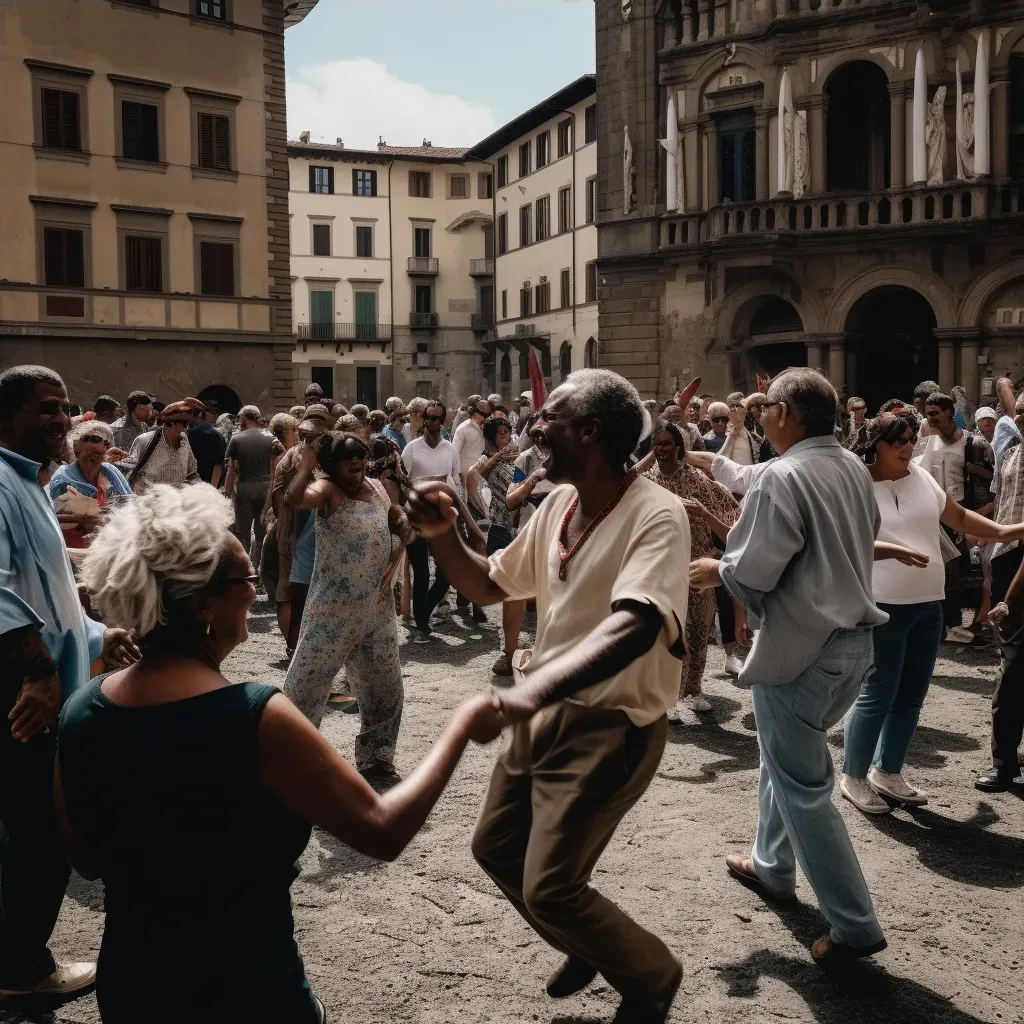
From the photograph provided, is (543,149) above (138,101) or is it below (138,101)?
above

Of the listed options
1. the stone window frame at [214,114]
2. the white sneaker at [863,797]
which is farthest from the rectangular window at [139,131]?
the white sneaker at [863,797]

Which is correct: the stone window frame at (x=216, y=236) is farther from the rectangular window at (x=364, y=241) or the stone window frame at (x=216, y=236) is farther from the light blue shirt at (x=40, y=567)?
the rectangular window at (x=364, y=241)

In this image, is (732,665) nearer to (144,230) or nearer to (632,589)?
(632,589)

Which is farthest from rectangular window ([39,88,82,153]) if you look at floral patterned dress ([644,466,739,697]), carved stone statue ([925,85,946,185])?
floral patterned dress ([644,466,739,697])

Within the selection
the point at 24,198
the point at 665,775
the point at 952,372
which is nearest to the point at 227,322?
the point at 24,198

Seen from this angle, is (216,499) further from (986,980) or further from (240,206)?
(240,206)

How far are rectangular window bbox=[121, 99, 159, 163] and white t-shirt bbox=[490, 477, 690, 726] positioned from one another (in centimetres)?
2580

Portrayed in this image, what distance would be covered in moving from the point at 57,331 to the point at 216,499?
25.2 meters

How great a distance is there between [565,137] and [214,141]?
62.8 feet

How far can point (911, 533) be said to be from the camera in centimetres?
525

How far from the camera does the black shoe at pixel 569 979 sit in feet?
12.3

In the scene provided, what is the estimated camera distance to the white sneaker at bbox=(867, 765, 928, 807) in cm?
546

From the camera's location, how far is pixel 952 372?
2364cm

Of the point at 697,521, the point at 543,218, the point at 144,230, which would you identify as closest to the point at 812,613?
the point at 697,521
